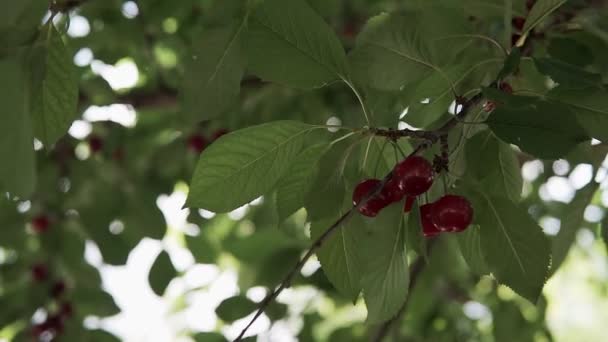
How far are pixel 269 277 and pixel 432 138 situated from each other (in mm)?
1420

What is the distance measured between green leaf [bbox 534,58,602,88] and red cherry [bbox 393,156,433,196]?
0.73 feet

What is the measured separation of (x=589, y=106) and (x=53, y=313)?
258cm

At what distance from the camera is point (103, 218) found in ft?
8.79

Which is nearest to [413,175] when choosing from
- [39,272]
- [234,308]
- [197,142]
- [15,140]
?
[15,140]

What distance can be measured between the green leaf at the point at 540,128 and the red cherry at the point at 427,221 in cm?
18

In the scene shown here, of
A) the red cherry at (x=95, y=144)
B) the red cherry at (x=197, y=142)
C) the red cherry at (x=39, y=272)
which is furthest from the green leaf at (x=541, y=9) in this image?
the red cherry at (x=39, y=272)

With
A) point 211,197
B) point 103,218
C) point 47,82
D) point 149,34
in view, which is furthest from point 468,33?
point 103,218

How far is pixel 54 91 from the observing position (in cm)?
116

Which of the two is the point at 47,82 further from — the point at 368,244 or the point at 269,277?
the point at 269,277

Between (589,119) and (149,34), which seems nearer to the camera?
(589,119)

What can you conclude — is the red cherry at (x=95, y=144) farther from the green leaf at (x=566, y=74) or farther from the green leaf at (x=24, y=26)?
the green leaf at (x=566, y=74)

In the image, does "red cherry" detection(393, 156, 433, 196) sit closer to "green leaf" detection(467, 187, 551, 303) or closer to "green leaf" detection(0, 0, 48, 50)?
"green leaf" detection(467, 187, 551, 303)

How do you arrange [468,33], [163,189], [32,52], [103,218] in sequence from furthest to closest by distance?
[163,189] → [103,218] → [468,33] → [32,52]

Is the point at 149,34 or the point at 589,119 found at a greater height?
the point at 589,119
